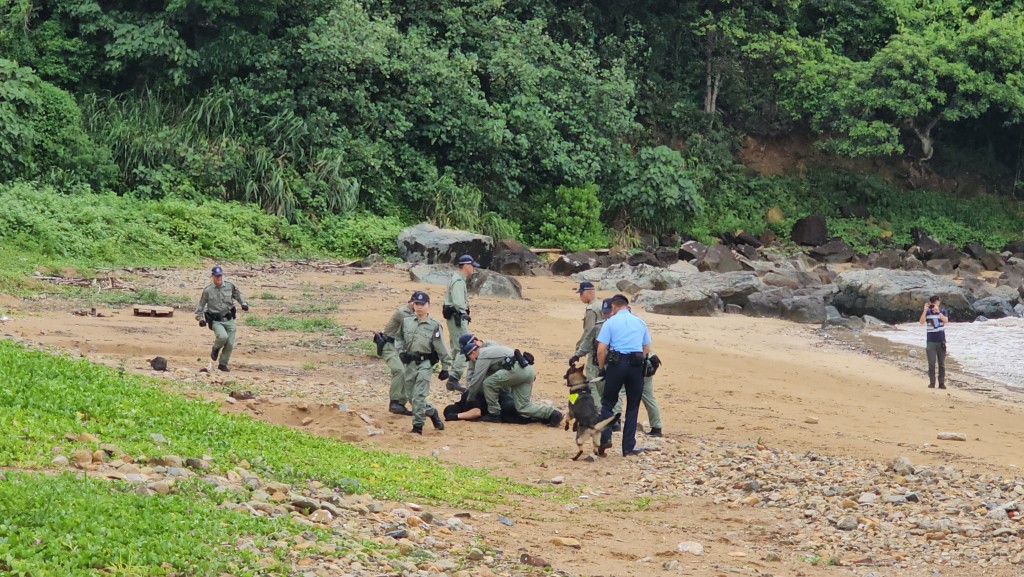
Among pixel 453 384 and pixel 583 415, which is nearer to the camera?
pixel 583 415

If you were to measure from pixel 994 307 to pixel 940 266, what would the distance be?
274 inches

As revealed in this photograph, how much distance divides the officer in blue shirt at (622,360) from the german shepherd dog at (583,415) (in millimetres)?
102

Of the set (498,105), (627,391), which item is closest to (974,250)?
(498,105)

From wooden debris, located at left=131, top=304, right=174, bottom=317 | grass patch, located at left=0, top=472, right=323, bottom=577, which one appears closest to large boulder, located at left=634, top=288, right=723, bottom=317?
wooden debris, located at left=131, top=304, right=174, bottom=317

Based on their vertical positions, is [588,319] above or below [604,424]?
above

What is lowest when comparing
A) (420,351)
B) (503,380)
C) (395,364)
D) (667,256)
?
(503,380)

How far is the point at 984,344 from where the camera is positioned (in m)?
23.1

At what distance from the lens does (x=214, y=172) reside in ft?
93.2

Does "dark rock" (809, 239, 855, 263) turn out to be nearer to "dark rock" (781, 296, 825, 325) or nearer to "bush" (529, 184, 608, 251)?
"bush" (529, 184, 608, 251)

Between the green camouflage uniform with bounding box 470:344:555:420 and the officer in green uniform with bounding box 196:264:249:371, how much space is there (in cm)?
308

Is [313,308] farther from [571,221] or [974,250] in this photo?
[974,250]

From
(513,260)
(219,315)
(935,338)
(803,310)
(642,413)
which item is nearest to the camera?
(642,413)

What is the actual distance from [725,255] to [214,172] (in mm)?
12290

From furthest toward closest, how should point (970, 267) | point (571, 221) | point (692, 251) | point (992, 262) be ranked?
point (992, 262)
point (970, 267)
point (571, 221)
point (692, 251)
